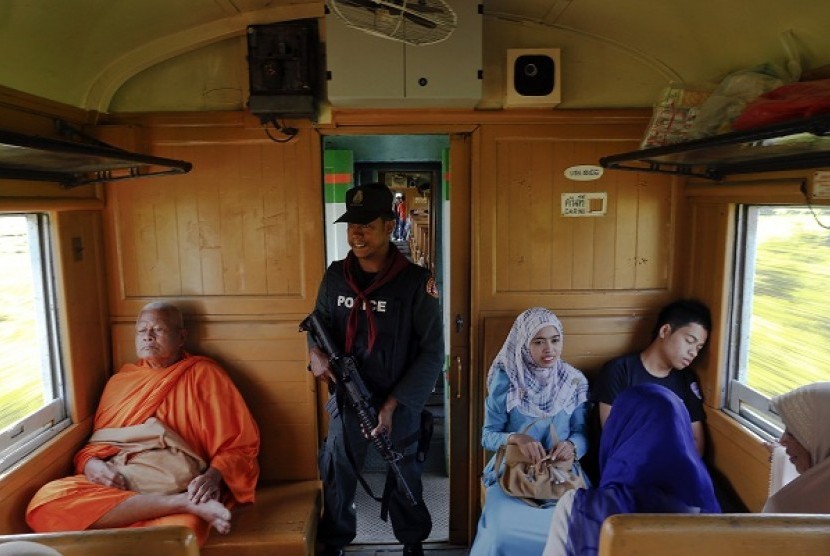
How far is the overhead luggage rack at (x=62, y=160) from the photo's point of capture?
1.65 meters

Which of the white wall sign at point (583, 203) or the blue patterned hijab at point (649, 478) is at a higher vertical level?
the white wall sign at point (583, 203)

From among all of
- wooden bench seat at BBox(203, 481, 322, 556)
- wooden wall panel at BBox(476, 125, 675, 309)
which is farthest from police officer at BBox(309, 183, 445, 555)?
wooden wall panel at BBox(476, 125, 675, 309)

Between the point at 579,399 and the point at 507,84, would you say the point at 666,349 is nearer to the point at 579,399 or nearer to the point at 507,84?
the point at 579,399

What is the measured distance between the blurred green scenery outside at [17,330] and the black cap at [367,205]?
152 cm

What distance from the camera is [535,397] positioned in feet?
9.16

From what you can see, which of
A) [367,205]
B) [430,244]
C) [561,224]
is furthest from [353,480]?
[430,244]

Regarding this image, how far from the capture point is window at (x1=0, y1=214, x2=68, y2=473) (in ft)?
8.13

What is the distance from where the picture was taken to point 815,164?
1.95m

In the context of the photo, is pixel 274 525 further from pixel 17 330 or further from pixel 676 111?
pixel 676 111

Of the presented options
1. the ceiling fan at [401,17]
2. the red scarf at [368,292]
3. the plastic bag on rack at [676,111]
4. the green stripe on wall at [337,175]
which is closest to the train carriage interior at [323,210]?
the plastic bag on rack at [676,111]

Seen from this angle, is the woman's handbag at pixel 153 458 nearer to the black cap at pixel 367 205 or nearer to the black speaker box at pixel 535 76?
the black cap at pixel 367 205

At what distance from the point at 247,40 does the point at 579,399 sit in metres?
2.57

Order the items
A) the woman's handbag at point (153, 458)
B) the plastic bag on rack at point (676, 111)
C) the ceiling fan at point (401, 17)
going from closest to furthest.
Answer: the ceiling fan at point (401, 17) → the plastic bag on rack at point (676, 111) → the woman's handbag at point (153, 458)

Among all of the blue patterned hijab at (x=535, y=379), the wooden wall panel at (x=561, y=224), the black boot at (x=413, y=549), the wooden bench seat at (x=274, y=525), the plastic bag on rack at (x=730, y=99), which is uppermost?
the plastic bag on rack at (x=730, y=99)
